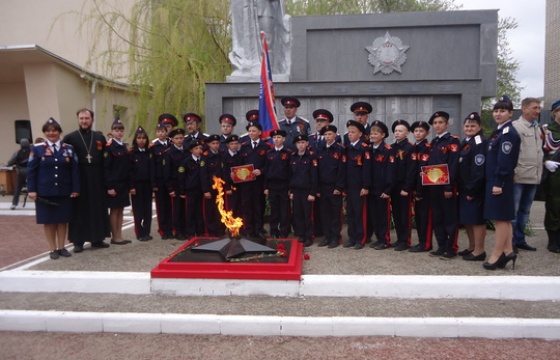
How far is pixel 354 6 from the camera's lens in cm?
1426

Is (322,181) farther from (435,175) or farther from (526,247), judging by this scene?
(526,247)

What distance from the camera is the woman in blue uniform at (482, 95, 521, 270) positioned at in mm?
4664

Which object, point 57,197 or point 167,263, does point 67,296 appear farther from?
point 57,197

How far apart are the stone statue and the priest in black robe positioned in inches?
158

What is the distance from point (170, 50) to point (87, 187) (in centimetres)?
680

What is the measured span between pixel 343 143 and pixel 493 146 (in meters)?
2.04

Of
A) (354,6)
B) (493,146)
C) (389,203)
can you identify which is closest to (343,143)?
(389,203)

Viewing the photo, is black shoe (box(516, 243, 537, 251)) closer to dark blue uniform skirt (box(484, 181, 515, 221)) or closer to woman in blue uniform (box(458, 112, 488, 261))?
woman in blue uniform (box(458, 112, 488, 261))

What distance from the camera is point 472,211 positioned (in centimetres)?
514

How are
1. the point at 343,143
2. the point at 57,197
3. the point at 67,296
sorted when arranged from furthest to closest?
1. the point at 343,143
2. the point at 57,197
3. the point at 67,296

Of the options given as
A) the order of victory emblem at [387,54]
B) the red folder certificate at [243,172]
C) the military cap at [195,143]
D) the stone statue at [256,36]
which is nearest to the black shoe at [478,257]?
the red folder certificate at [243,172]

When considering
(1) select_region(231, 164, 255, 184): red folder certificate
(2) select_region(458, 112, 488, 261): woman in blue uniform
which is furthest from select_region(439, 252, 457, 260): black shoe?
(1) select_region(231, 164, 255, 184): red folder certificate

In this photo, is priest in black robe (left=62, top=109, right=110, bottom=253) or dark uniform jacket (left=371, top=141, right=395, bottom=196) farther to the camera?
priest in black robe (left=62, top=109, right=110, bottom=253)

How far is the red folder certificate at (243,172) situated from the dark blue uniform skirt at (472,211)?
2.89 m
